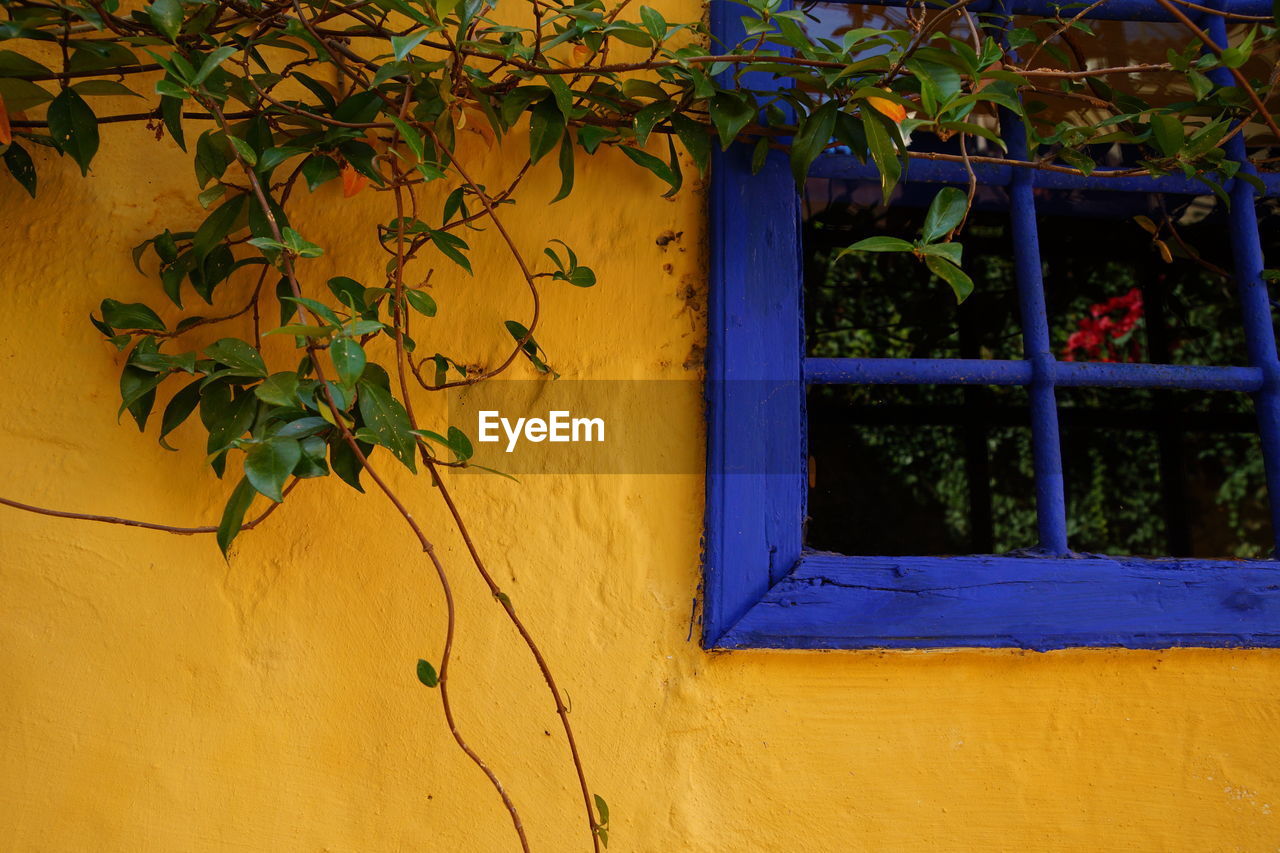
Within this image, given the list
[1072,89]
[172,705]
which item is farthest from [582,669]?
[1072,89]

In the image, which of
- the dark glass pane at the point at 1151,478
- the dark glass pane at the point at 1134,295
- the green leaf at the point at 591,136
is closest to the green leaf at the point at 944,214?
the green leaf at the point at 591,136

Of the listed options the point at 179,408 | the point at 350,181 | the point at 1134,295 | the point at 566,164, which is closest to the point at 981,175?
the point at 566,164

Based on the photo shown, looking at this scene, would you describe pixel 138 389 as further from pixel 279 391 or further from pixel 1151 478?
pixel 1151 478

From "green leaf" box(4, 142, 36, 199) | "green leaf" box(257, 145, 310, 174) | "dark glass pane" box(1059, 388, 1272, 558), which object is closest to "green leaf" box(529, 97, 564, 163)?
"green leaf" box(257, 145, 310, 174)

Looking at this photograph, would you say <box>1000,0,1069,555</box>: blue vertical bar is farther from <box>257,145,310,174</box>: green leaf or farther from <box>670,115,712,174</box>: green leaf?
<box>257,145,310,174</box>: green leaf

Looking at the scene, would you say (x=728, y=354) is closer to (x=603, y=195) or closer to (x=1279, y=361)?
(x=603, y=195)

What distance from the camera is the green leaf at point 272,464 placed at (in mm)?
788

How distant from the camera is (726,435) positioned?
3.68 feet

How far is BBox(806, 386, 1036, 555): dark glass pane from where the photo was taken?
2.98m

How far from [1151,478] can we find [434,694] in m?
2.74

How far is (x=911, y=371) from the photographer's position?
3.81 feet

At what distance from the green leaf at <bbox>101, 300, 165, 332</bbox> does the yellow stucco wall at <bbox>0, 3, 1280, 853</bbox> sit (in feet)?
0.32

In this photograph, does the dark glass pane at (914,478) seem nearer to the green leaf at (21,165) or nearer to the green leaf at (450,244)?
the green leaf at (450,244)

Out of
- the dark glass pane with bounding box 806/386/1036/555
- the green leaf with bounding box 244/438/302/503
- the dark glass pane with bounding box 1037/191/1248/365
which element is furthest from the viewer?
the dark glass pane with bounding box 806/386/1036/555
